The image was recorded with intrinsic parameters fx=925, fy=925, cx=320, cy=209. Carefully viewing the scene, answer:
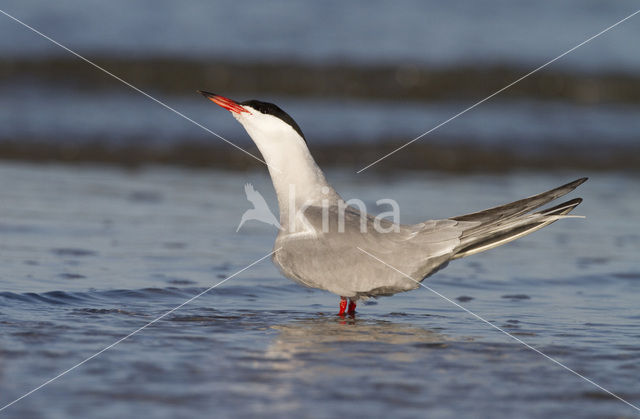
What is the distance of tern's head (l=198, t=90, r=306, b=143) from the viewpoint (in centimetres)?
397

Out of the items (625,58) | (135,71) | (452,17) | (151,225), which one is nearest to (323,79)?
(135,71)

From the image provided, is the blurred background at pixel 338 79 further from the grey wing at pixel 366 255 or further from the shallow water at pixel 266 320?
the grey wing at pixel 366 255

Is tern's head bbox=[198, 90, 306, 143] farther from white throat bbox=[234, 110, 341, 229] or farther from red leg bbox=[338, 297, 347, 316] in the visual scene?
red leg bbox=[338, 297, 347, 316]

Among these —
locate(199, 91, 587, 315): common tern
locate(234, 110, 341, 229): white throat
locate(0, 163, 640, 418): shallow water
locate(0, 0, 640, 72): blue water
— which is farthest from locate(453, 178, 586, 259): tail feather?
locate(0, 0, 640, 72): blue water

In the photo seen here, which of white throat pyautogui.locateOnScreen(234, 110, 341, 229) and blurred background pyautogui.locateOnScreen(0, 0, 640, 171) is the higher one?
blurred background pyautogui.locateOnScreen(0, 0, 640, 171)

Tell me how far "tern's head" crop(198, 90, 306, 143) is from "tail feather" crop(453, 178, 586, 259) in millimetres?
878

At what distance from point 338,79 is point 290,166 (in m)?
6.94

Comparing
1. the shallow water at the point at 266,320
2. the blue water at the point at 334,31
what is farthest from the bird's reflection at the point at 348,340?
the blue water at the point at 334,31

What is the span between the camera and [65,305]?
3.78m

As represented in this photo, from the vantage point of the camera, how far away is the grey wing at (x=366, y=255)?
12.2 ft

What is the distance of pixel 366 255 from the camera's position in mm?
3750

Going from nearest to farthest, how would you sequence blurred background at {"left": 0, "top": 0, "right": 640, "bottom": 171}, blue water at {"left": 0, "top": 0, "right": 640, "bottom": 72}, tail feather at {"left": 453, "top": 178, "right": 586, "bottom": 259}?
tail feather at {"left": 453, "top": 178, "right": 586, "bottom": 259} < blurred background at {"left": 0, "top": 0, "right": 640, "bottom": 171} < blue water at {"left": 0, "top": 0, "right": 640, "bottom": 72}

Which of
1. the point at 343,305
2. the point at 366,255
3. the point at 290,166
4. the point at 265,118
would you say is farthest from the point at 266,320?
the point at 265,118

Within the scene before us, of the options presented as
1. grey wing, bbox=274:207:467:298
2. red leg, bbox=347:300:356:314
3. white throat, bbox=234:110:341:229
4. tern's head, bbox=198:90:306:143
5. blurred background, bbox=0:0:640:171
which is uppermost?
blurred background, bbox=0:0:640:171
